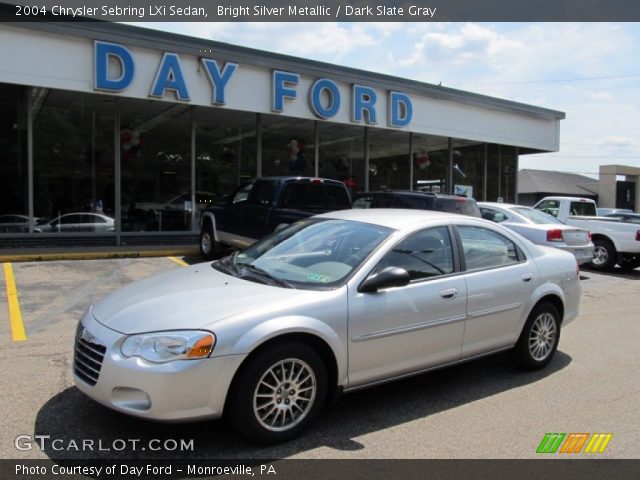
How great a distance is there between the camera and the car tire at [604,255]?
44.6 ft

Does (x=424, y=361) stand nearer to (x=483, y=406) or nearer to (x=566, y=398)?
(x=483, y=406)

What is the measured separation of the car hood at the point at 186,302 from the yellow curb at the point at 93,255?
315 inches

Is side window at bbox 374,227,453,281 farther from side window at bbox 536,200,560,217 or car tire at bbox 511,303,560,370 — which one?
side window at bbox 536,200,560,217

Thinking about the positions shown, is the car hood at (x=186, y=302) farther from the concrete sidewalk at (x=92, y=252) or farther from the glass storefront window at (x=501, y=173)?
the glass storefront window at (x=501, y=173)

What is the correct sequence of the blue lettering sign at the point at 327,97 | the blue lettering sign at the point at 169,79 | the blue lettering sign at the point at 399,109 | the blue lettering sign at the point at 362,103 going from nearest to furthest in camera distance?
the blue lettering sign at the point at 169,79, the blue lettering sign at the point at 327,97, the blue lettering sign at the point at 362,103, the blue lettering sign at the point at 399,109

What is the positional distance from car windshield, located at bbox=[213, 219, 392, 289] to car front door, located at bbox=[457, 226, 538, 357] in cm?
92

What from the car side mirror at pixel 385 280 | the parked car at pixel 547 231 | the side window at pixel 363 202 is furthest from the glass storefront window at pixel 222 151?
the car side mirror at pixel 385 280

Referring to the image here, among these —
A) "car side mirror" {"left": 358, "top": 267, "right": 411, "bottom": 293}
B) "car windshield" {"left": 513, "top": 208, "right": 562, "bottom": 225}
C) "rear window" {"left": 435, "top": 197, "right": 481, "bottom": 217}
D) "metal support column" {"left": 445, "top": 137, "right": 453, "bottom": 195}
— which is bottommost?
"car side mirror" {"left": 358, "top": 267, "right": 411, "bottom": 293}

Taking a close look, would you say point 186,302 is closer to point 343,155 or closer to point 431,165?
point 343,155

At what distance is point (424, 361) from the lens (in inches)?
175

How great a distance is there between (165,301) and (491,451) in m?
2.43

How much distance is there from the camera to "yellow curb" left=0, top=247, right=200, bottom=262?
1114cm

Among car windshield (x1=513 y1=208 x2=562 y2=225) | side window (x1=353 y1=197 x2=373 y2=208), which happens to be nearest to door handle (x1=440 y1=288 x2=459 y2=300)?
side window (x1=353 y1=197 x2=373 y2=208)

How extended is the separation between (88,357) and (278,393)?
4.21 ft
